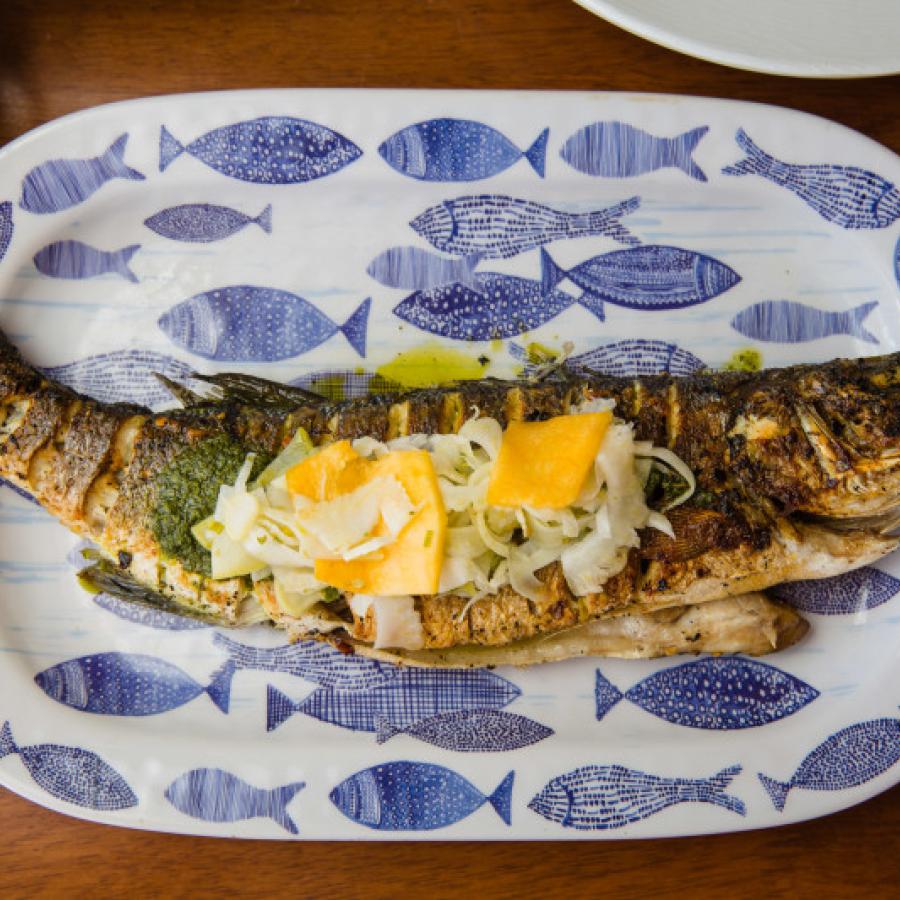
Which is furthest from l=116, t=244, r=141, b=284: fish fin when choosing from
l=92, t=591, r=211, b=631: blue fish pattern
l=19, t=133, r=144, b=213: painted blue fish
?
l=92, t=591, r=211, b=631: blue fish pattern

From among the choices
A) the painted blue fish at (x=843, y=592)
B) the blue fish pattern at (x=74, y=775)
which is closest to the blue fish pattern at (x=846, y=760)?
the painted blue fish at (x=843, y=592)

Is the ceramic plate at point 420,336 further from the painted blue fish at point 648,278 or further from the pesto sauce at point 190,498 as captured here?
the pesto sauce at point 190,498

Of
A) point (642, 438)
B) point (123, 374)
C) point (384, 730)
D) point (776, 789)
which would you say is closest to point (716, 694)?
point (776, 789)

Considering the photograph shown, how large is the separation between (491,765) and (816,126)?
8.68 ft

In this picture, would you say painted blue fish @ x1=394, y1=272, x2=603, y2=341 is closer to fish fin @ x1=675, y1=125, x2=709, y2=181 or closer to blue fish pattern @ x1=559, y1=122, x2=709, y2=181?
blue fish pattern @ x1=559, y1=122, x2=709, y2=181

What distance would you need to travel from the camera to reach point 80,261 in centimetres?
331

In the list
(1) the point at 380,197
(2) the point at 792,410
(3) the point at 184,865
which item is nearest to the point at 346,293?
(1) the point at 380,197

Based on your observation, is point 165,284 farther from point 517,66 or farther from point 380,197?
point 517,66

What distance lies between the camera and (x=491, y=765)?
311cm

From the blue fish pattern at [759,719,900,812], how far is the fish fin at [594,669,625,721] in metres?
0.57

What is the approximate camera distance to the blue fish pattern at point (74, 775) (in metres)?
3.08

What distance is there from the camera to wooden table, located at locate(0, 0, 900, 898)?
3250 millimetres

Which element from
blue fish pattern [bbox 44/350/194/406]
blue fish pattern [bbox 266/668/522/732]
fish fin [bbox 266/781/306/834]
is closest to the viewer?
fish fin [bbox 266/781/306/834]

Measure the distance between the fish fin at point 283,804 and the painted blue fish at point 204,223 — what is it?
6.74ft
